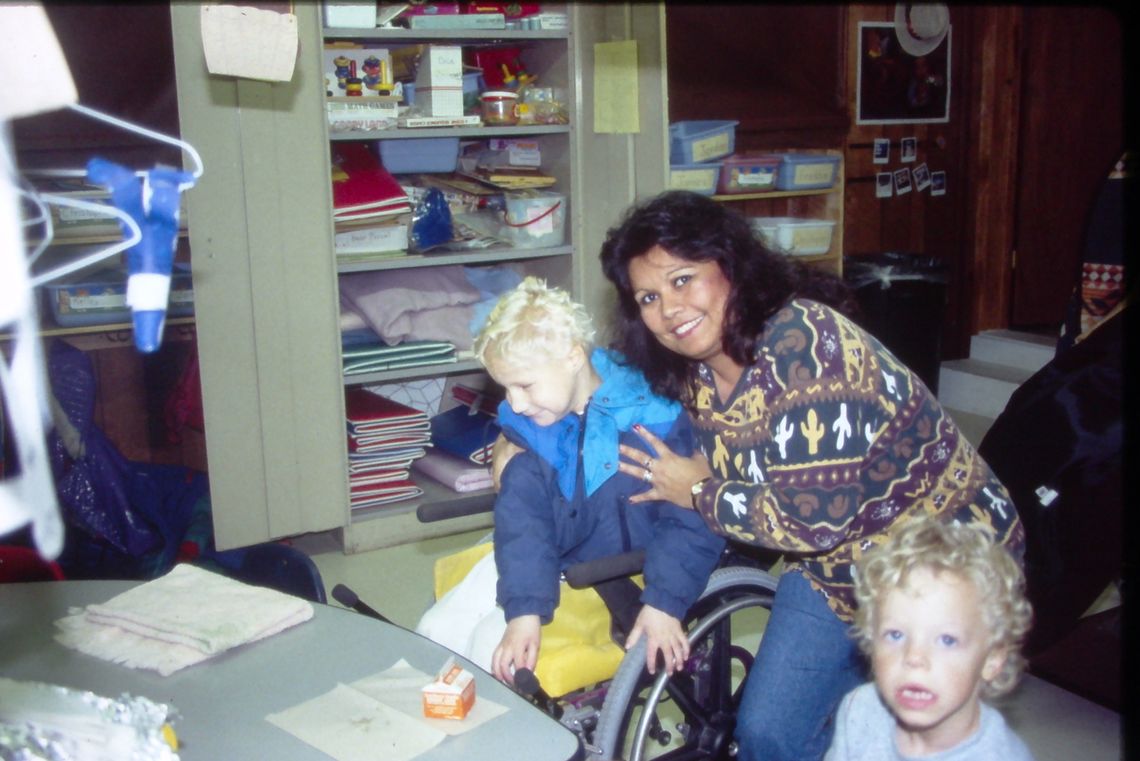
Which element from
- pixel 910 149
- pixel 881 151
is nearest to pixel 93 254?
pixel 881 151

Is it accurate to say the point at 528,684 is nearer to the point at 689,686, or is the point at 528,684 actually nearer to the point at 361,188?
the point at 689,686

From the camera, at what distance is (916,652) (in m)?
1.19

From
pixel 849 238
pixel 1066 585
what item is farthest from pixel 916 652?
pixel 849 238

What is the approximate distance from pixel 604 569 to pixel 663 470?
0.19 meters

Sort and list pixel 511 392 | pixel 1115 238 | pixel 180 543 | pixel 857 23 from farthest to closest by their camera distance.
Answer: pixel 857 23
pixel 180 543
pixel 1115 238
pixel 511 392

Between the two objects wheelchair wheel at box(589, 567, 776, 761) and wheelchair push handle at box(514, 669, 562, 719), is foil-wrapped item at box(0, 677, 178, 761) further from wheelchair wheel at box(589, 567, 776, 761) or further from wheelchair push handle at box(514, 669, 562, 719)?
wheelchair wheel at box(589, 567, 776, 761)

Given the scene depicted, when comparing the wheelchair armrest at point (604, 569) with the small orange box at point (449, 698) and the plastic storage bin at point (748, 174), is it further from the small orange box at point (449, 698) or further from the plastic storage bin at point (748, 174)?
the plastic storage bin at point (748, 174)

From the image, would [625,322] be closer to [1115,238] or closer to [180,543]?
[1115,238]

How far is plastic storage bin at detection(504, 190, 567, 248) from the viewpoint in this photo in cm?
316

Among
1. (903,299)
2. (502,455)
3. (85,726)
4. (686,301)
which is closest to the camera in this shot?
(85,726)

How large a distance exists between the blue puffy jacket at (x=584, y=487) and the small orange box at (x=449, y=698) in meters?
0.54

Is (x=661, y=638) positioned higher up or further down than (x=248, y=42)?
further down

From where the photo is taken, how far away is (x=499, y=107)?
3.11m

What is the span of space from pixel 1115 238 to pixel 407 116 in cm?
188
